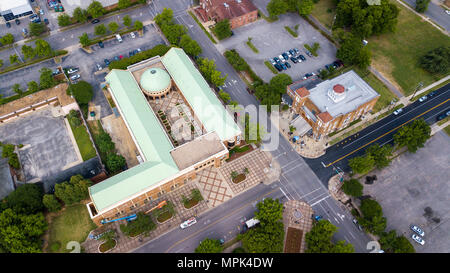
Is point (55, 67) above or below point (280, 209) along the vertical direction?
above

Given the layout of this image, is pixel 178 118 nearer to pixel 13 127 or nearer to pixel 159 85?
pixel 159 85

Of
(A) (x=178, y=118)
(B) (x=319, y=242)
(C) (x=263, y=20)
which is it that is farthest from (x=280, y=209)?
(C) (x=263, y=20)

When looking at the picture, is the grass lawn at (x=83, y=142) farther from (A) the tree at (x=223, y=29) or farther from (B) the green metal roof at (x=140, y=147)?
(A) the tree at (x=223, y=29)

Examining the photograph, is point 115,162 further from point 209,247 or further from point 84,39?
point 84,39

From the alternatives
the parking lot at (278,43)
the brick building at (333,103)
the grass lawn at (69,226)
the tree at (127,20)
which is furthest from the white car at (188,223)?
the tree at (127,20)

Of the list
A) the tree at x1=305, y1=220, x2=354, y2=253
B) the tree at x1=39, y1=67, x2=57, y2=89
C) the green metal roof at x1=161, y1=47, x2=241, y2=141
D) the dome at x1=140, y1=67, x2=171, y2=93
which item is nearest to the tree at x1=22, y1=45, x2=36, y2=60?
the tree at x1=39, y1=67, x2=57, y2=89

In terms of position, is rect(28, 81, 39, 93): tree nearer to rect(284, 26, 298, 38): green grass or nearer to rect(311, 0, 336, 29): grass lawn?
rect(284, 26, 298, 38): green grass

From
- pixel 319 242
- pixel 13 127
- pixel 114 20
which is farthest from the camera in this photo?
pixel 114 20
